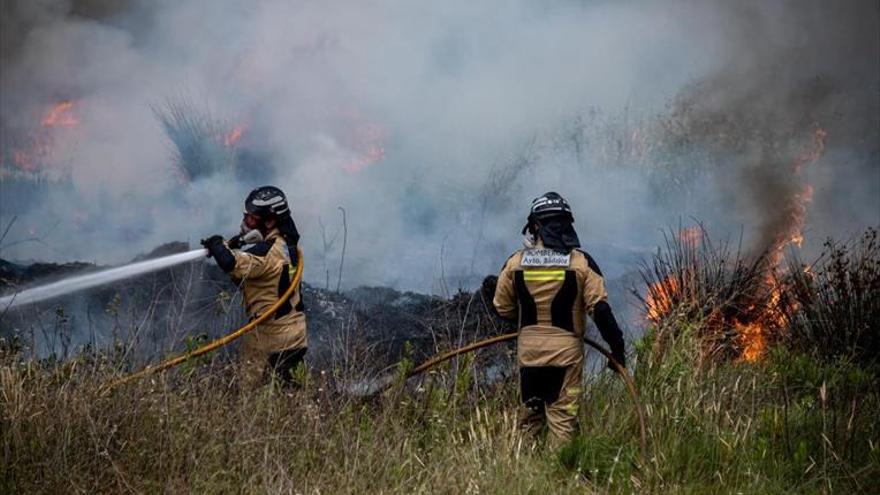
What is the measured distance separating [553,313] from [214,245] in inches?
81.1

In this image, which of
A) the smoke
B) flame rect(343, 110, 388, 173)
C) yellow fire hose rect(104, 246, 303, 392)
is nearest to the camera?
yellow fire hose rect(104, 246, 303, 392)

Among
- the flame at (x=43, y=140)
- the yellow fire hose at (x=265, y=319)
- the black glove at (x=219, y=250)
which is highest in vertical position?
the flame at (x=43, y=140)

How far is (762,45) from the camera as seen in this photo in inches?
617

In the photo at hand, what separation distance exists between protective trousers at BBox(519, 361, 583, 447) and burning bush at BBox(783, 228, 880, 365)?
10.2 feet

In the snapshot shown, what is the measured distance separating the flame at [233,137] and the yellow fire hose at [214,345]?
21.8ft

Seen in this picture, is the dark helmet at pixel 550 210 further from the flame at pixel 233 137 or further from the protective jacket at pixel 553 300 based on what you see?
the flame at pixel 233 137

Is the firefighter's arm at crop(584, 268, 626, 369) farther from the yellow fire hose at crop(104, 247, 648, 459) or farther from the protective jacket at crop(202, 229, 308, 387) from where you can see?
the protective jacket at crop(202, 229, 308, 387)

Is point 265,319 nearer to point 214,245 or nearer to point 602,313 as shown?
point 214,245

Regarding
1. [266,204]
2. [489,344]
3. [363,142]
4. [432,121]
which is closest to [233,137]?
[363,142]

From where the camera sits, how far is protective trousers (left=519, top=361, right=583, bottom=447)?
19.8 feet

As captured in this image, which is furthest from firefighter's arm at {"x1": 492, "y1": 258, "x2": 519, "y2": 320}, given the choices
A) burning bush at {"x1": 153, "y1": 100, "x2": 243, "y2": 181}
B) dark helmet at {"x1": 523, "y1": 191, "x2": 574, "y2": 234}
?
burning bush at {"x1": 153, "y1": 100, "x2": 243, "y2": 181}

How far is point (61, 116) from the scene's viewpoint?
39.1 ft

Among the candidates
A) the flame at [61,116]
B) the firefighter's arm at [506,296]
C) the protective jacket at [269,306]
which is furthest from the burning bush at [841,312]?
the flame at [61,116]

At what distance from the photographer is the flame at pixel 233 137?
12969 millimetres
